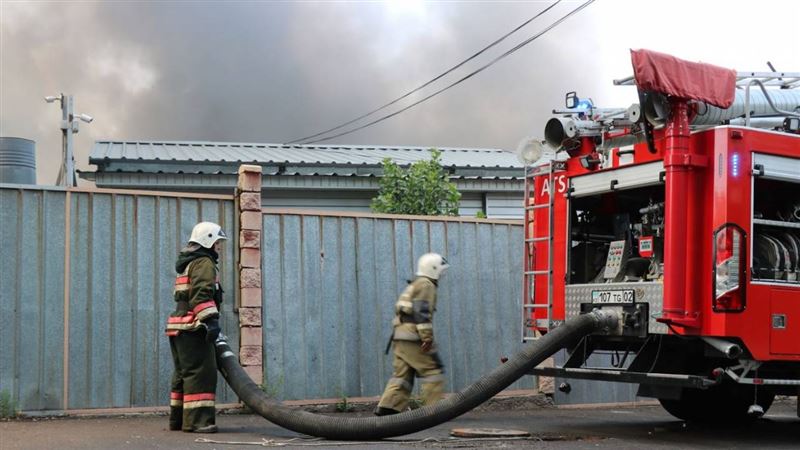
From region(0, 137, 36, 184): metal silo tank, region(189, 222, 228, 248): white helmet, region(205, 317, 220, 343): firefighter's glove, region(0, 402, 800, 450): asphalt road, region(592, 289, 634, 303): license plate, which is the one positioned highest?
region(0, 137, 36, 184): metal silo tank

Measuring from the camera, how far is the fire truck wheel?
1023cm

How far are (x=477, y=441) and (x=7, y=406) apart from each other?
13.5 feet

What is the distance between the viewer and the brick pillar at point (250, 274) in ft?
33.0

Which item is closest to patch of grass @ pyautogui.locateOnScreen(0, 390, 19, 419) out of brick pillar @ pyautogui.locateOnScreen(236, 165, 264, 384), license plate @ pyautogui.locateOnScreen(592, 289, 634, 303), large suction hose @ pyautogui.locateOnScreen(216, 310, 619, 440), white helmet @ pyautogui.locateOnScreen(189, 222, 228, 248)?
large suction hose @ pyautogui.locateOnScreen(216, 310, 619, 440)

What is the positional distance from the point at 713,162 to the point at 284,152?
41.5 ft

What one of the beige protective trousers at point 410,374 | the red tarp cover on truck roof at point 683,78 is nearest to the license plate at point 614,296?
the beige protective trousers at point 410,374

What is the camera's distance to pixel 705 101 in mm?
8289

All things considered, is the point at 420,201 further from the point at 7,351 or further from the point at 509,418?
the point at 7,351

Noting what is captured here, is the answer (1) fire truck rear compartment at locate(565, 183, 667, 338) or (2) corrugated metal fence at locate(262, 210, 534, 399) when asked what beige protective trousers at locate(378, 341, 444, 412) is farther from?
(2) corrugated metal fence at locate(262, 210, 534, 399)

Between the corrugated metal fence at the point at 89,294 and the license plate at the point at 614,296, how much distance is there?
3499 millimetres

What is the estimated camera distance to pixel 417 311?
8.68 meters

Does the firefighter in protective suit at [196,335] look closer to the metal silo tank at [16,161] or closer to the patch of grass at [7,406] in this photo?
the patch of grass at [7,406]

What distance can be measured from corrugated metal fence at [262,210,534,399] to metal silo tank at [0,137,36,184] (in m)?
3.04

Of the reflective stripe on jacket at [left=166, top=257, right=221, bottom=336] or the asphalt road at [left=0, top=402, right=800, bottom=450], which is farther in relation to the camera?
the reflective stripe on jacket at [left=166, top=257, right=221, bottom=336]
